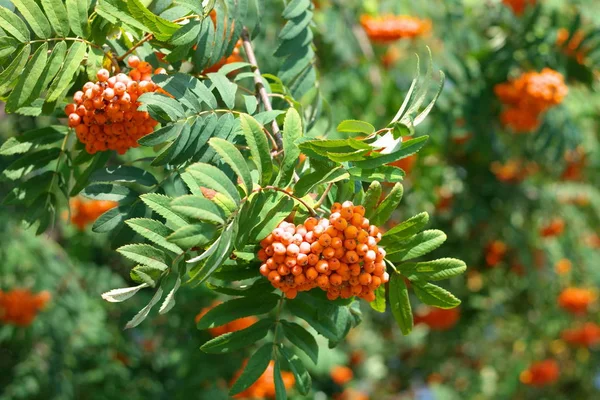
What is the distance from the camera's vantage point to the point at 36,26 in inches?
55.3

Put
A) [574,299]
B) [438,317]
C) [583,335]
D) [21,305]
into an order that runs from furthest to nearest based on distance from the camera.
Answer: [583,335] → [574,299] → [438,317] → [21,305]

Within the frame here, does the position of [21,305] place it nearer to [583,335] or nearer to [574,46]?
[574,46]

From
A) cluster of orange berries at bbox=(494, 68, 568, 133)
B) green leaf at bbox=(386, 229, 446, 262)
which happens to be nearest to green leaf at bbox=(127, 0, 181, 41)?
green leaf at bbox=(386, 229, 446, 262)

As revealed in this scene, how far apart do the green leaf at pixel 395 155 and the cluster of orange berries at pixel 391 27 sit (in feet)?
7.27

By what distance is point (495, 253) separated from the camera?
435 cm

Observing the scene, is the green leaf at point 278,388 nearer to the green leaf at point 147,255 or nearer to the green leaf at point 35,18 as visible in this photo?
the green leaf at point 147,255

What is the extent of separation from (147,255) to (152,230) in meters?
0.04

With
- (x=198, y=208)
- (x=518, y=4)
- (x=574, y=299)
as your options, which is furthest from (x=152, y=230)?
(x=574, y=299)

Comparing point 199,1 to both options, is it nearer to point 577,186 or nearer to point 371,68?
point 371,68

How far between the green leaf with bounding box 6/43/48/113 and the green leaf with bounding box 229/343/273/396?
25.0 inches

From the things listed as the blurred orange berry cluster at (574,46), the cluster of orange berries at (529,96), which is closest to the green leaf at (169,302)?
the cluster of orange berries at (529,96)

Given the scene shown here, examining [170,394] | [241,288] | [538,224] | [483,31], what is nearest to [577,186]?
[538,224]

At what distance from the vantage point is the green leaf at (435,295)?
1.38 meters

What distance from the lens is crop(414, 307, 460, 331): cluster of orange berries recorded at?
14.8ft
